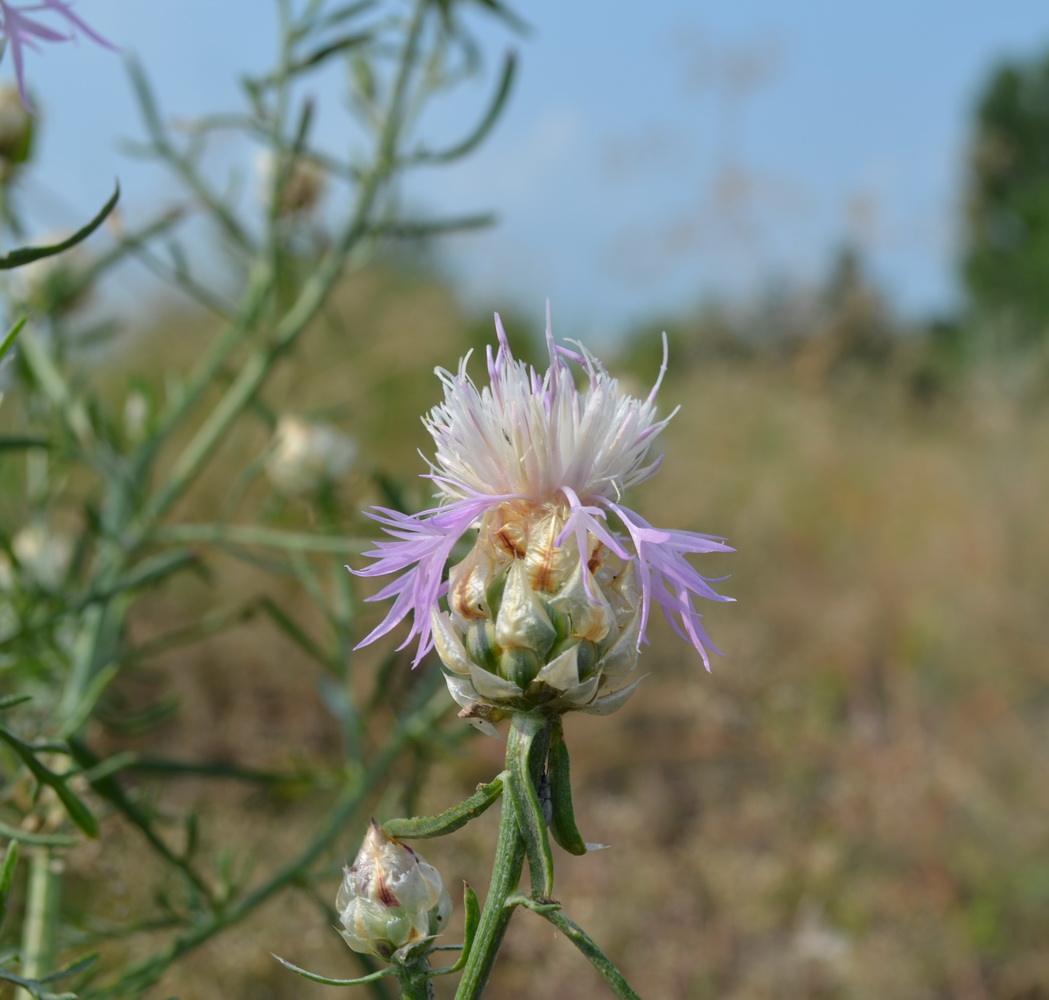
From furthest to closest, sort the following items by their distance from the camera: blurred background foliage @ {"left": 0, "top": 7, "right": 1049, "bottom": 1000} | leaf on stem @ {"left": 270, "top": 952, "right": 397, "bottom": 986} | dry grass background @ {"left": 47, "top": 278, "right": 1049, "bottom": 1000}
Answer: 1. dry grass background @ {"left": 47, "top": 278, "right": 1049, "bottom": 1000}
2. blurred background foliage @ {"left": 0, "top": 7, "right": 1049, "bottom": 1000}
3. leaf on stem @ {"left": 270, "top": 952, "right": 397, "bottom": 986}

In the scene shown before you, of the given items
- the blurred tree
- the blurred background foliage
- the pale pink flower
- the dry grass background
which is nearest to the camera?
the pale pink flower

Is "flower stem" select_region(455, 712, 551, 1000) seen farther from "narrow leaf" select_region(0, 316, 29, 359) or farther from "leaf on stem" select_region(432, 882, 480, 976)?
"narrow leaf" select_region(0, 316, 29, 359)

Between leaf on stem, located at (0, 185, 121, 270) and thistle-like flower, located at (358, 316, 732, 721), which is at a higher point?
leaf on stem, located at (0, 185, 121, 270)

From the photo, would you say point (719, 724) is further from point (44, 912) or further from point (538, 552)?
point (538, 552)

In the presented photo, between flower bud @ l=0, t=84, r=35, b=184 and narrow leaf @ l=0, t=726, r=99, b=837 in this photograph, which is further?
flower bud @ l=0, t=84, r=35, b=184

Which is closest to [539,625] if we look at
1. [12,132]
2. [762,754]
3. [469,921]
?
[469,921]

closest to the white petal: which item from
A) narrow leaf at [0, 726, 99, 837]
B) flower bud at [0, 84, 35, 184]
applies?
narrow leaf at [0, 726, 99, 837]

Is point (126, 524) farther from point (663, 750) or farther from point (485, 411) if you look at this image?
point (663, 750)

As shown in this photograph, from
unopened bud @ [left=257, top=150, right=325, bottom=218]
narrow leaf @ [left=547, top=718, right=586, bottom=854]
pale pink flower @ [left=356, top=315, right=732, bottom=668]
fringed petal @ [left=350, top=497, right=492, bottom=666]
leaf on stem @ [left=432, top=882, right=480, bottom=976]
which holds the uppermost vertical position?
unopened bud @ [left=257, top=150, right=325, bottom=218]
